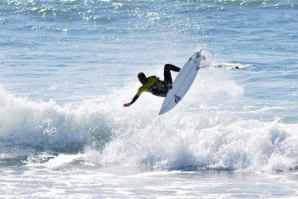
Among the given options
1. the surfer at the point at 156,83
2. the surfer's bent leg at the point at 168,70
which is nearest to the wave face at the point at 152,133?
the surfer at the point at 156,83

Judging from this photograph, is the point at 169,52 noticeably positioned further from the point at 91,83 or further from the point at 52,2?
the point at 52,2

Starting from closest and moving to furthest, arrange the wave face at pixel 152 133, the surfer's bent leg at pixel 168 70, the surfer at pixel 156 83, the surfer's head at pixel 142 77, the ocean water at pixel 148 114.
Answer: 1. the ocean water at pixel 148 114
2. the surfer's head at pixel 142 77
3. the surfer at pixel 156 83
4. the surfer's bent leg at pixel 168 70
5. the wave face at pixel 152 133

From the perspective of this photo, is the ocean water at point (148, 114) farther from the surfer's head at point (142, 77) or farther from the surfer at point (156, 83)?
the surfer's head at point (142, 77)

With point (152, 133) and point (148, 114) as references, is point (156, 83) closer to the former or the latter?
point (152, 133)

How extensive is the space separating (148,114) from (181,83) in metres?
2.87

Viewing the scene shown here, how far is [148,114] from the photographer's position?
17.2m

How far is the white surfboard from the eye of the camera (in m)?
14.5

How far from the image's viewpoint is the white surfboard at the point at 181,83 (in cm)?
1452

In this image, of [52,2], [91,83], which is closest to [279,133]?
[91,83]

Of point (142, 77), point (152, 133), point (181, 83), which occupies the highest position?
point (142, 77)

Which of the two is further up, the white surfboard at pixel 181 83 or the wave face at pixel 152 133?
the white surfboard at pixel 181 83

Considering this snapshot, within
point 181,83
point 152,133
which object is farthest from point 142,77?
point 152,133

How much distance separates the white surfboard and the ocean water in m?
0.62

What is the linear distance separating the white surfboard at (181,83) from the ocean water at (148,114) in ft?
2.03
